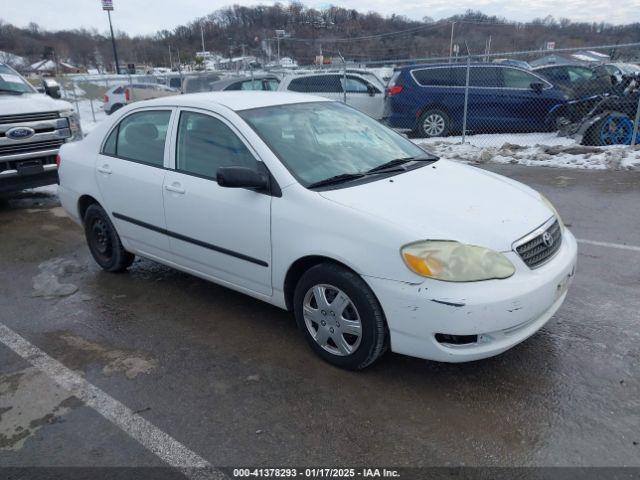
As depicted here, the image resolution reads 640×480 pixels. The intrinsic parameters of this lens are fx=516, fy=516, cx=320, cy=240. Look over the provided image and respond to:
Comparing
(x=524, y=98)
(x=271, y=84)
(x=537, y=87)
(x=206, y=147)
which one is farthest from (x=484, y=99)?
(x=206, y=147)

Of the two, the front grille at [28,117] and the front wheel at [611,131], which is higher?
the front grille at [28,117]

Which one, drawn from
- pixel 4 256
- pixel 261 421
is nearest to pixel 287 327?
pixel 261 421

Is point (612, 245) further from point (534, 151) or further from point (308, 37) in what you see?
point (308, 37)

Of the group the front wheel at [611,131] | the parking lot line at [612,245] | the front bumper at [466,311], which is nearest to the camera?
the front bumper at [466,311]

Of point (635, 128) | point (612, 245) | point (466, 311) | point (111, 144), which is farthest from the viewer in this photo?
point (635, 128)

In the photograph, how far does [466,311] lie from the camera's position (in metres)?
2.59

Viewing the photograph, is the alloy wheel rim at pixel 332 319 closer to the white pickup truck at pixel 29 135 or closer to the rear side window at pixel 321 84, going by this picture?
the white pickup truck at pixel 29 135

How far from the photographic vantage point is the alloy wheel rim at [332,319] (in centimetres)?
298

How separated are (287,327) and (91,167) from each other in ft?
7.80

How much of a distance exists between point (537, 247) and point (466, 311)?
0.68 metres

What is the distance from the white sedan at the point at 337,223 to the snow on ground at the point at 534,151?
228 inches

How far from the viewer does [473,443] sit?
251 centimetres

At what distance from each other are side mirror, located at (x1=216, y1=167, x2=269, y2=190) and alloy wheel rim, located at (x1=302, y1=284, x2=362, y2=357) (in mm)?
730

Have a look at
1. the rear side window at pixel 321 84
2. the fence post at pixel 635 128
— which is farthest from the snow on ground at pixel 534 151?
the rear side window at pixel 321 84
